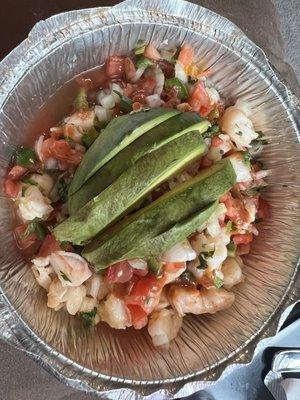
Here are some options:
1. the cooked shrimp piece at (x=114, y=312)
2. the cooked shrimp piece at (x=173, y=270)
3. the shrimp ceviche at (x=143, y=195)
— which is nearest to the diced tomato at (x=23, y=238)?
the shrimp ceviche at (x=143, y=195)

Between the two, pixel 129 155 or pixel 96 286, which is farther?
pixel 96 286

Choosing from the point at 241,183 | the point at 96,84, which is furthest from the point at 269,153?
the point at 96,84

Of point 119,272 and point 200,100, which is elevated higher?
point 200,100

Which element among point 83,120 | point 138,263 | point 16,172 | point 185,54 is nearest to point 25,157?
point 16,172

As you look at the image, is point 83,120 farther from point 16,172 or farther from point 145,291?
point 145,291

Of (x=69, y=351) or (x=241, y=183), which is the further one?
(x=241, y=183)

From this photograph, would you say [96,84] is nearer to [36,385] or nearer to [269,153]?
[269,153]
